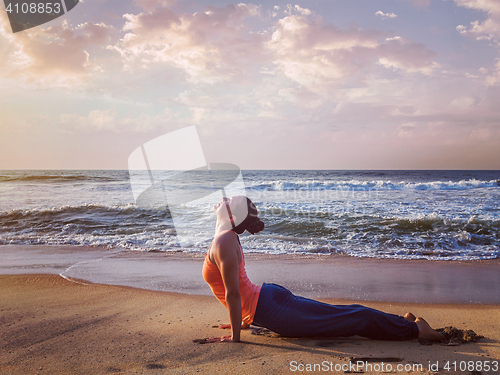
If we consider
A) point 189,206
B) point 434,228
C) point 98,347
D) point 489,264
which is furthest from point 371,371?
point 189,206

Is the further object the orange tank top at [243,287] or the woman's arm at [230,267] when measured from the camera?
the orange tank top at [243,287]

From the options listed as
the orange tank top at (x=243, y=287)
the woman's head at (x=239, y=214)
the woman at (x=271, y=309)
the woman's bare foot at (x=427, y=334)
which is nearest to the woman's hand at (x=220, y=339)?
the woman at (x=271, y=309)

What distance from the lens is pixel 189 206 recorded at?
13.7 metres

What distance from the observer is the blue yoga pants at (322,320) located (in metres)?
2.52

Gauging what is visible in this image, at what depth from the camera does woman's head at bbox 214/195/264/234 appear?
2.49 m

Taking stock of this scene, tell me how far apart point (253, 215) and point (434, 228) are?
778cm

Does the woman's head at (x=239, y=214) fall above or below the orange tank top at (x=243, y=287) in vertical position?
above

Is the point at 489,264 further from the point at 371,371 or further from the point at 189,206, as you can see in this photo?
the point at 189,206

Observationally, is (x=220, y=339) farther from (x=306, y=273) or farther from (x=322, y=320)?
(x=306, y=273)

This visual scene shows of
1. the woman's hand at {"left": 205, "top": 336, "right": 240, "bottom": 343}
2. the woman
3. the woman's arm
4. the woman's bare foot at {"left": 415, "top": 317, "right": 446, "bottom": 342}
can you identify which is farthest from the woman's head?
the woman's bare foot at {"left": 415, "top": 317, "right": 446, "bottom": 342}

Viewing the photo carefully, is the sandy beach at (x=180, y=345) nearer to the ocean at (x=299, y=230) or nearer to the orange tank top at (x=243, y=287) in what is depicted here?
the orange tank top at (x=243, y=287)

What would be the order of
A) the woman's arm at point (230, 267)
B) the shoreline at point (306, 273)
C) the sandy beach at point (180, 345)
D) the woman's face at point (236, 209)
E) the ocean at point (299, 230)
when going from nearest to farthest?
the sandy beach at point (180, 345)
the woman's arm at point (230, 267)
the woman's face at point (236, 209)
the shoreline at point (306, 273)
the ocean at point (299, 230)

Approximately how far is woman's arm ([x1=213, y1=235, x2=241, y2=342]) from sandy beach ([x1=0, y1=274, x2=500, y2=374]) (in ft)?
1.27

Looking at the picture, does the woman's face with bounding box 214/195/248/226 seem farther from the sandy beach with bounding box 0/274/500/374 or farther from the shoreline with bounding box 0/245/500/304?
the shoreline with bounding box 0/245/500/304
